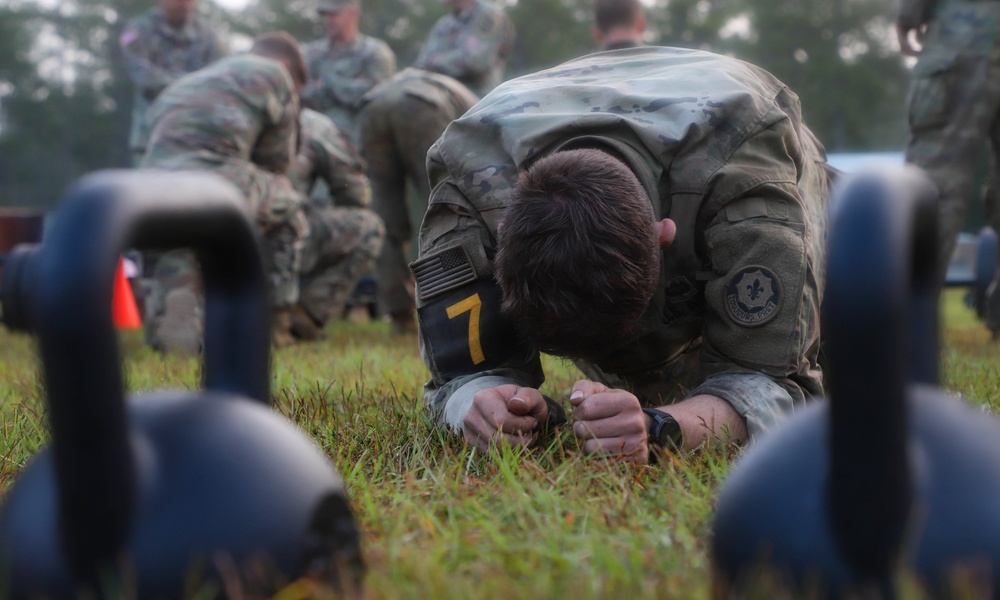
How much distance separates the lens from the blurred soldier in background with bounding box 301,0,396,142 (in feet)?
27.2

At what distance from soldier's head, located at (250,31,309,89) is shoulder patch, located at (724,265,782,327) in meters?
4.49

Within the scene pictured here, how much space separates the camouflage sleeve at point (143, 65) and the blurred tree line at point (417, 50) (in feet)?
63.3

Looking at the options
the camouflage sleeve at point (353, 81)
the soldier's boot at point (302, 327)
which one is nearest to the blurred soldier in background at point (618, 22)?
the soldier's boot at point (302, 327)

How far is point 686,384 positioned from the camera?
9.23 ft

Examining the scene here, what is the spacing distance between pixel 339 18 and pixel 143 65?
5.73 feet

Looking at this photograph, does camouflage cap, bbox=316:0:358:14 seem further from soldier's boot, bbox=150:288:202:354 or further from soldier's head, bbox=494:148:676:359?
soldier's head, bbox=494:148:676:359

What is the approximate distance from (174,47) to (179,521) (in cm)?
859

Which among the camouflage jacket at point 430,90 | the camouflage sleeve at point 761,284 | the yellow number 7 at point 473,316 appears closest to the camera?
the camouflage sleeve at point 761,284

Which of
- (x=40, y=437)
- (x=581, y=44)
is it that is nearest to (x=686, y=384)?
(x=40, y=437)

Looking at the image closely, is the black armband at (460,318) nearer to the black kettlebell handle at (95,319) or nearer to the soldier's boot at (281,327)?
the black kettlebell handle at (95,319)

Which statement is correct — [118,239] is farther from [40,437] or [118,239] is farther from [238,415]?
[40,437]

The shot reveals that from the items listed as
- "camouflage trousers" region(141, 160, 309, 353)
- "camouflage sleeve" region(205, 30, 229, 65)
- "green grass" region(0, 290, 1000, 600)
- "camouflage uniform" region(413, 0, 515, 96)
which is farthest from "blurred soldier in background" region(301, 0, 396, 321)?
"green grass" region(0, 290, 1000, 600)

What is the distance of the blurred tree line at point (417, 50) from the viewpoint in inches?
1140

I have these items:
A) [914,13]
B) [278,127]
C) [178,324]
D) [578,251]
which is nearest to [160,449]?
[578,251]
